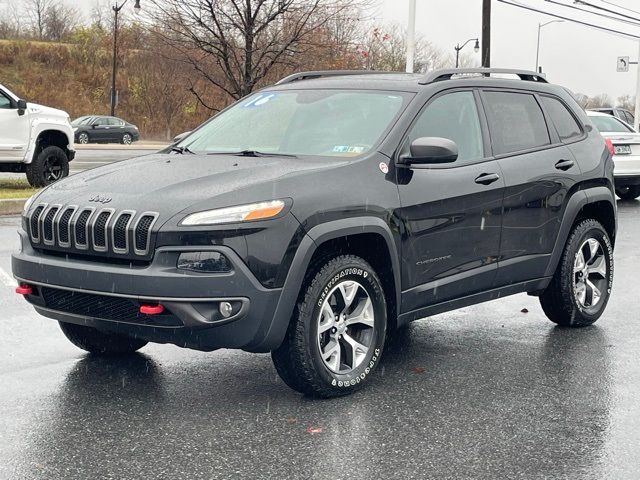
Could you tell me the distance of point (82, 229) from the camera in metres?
4.84

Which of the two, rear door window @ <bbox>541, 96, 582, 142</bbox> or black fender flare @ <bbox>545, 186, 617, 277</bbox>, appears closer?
black fender flare @ <bbox>545, 186, 617, 277</bbox>

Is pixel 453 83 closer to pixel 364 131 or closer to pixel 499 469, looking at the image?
pixel 364 131

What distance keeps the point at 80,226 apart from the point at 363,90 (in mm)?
2077

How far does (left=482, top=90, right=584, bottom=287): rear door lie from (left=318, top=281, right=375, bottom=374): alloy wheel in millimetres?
1297

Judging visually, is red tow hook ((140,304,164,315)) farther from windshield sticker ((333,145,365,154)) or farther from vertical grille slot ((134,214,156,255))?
windshield sticker ((333,145,365,154))

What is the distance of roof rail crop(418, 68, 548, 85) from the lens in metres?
6.02

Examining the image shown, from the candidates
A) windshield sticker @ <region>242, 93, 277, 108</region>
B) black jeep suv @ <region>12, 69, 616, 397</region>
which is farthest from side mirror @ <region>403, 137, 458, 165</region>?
windshield sticker @ <region>242, 93, 277, 108</region>

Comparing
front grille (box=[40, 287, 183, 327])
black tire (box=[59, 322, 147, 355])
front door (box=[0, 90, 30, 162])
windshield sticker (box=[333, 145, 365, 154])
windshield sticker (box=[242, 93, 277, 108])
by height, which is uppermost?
windshield sticker (box=[242, 93, 277, 108])

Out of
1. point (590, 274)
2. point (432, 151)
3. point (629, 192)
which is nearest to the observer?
point (432, 151)

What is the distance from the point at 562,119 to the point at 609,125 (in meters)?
11.8

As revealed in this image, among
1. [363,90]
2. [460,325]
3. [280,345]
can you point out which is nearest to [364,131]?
[363,90]

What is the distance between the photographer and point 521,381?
5.62 metres

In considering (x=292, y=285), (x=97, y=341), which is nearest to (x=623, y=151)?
(x=97, y=341)

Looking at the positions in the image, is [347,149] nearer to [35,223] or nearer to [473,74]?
[473,74]
